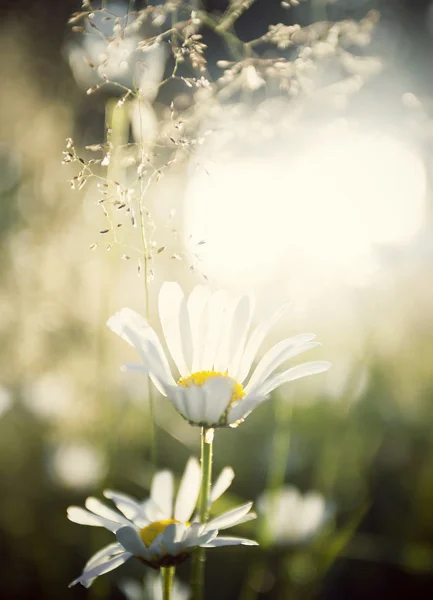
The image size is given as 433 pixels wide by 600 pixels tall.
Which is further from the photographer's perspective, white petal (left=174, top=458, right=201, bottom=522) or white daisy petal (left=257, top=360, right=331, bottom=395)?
white petal (left=174, top=458, right=201, bottom=522)

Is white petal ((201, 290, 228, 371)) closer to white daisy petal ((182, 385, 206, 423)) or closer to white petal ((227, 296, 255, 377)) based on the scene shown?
white petal ((227, 296, 255, 377))

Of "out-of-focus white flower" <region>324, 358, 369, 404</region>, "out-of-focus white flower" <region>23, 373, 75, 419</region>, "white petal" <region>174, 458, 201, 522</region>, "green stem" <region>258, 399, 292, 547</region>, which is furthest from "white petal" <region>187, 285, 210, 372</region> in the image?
"out-of-focus white flower" <region>23, 373, 75, 419</region>

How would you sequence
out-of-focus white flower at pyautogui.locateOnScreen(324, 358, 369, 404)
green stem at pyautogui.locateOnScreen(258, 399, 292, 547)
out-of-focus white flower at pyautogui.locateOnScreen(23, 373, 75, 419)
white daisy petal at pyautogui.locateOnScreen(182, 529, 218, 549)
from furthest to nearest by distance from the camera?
out-of-focus white flower at pyautogui.locateOnScreen(23, 373, 75, 419) → out-of-focus white flower at pyautogui.locateOnScreen(324, 358, 369, 404) → green stem at pyautogui.locateOnScreen(258, 399, 292, 547) → white daisy petal at pyautogui.locateOnScreen(182, 529, 218, 549)

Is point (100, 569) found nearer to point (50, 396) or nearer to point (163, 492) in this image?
point (163, 492)

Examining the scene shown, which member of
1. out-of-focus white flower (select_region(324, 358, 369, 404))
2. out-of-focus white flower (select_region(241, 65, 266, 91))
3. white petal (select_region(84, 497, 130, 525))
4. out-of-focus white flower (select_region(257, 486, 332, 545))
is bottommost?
out-of-focus white flower (select_region(257, 486, 332, 545))

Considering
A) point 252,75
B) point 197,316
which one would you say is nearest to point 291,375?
point 197,316

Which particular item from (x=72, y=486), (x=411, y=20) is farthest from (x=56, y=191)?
(x=411, y=20)

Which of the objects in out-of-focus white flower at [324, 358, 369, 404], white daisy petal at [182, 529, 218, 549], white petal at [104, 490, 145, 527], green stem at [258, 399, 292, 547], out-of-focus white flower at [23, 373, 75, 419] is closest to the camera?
white daisy petal at [182, 529, 218, 549]
